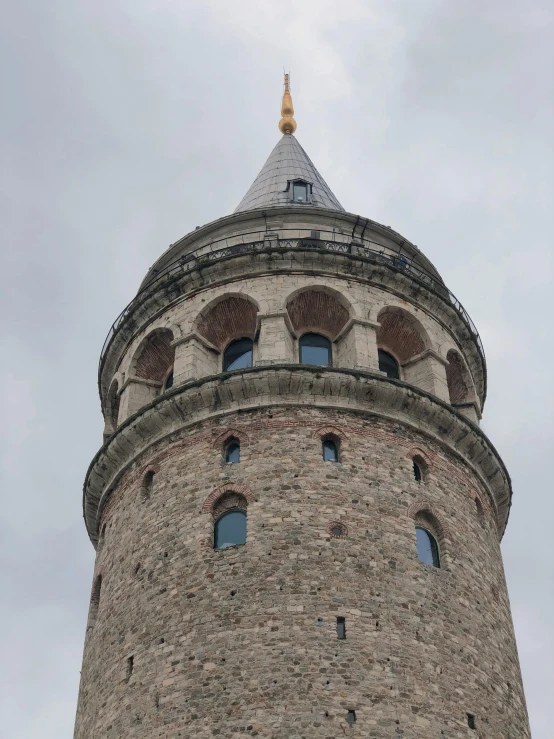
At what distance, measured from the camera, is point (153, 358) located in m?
28.2

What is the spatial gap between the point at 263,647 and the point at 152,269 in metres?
14.9

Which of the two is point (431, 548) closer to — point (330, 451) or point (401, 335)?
point (330, 451)

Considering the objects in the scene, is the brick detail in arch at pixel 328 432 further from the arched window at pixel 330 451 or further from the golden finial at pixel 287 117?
the golden finial at pixel 287 117

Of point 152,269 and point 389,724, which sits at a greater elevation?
point 152,269

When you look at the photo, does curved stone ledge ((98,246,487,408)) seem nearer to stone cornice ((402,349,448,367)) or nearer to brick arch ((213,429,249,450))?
stone cornice ((402,349,448,367))

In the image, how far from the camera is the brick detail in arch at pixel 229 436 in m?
23.4

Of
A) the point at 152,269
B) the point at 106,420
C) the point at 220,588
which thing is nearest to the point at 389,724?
the point at 220,588

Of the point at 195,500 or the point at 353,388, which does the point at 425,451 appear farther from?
the point at 195,500

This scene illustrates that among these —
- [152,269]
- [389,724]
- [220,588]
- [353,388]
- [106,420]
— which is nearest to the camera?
[389,724]

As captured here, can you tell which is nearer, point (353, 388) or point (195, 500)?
point (195, 500)

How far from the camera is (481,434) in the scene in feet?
85.1

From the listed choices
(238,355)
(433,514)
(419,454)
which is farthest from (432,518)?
(238,355)

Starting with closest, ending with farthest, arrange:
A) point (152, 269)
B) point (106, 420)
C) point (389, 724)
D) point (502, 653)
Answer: point (389, 724) < point (502, 653) < point (106, 420) < point (152, 269)

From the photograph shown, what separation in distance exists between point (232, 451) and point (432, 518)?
4.70 metres
